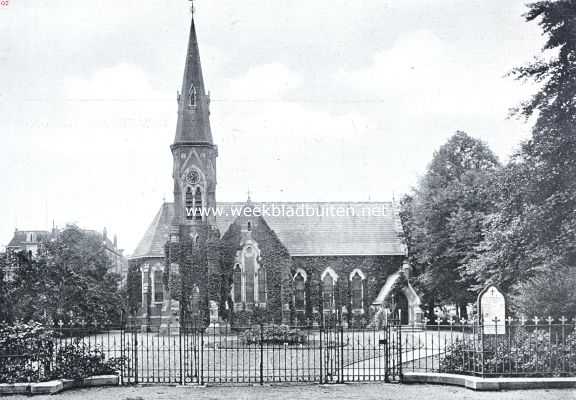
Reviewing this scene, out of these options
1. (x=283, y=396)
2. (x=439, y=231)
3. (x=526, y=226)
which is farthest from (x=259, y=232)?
(x=283, y=396)

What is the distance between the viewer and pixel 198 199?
50.3 meters

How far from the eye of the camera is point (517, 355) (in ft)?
59.7

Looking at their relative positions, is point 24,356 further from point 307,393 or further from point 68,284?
point 68,284

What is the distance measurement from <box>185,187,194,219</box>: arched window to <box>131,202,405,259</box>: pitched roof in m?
4.62

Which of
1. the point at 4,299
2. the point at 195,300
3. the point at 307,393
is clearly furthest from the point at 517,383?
the point at 195,300

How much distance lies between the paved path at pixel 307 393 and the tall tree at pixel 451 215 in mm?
25819

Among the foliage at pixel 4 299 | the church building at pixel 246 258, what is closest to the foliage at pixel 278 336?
the church building at pixel 246 258

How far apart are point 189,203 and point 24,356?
3246 centimetres

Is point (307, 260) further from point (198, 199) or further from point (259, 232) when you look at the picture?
point (198, 199)

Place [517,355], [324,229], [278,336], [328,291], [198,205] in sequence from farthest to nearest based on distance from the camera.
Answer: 1. [324,229]
2. [328,291]
3. [198,205]
4. [278,336]
5. [517,355]

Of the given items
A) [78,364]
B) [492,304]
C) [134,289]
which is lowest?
[134,289]

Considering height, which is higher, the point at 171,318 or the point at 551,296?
the point at 551,296

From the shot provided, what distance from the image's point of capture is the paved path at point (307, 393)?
16422 mm

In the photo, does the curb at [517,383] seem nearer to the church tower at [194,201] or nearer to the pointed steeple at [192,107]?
the church tower at [194,201]
